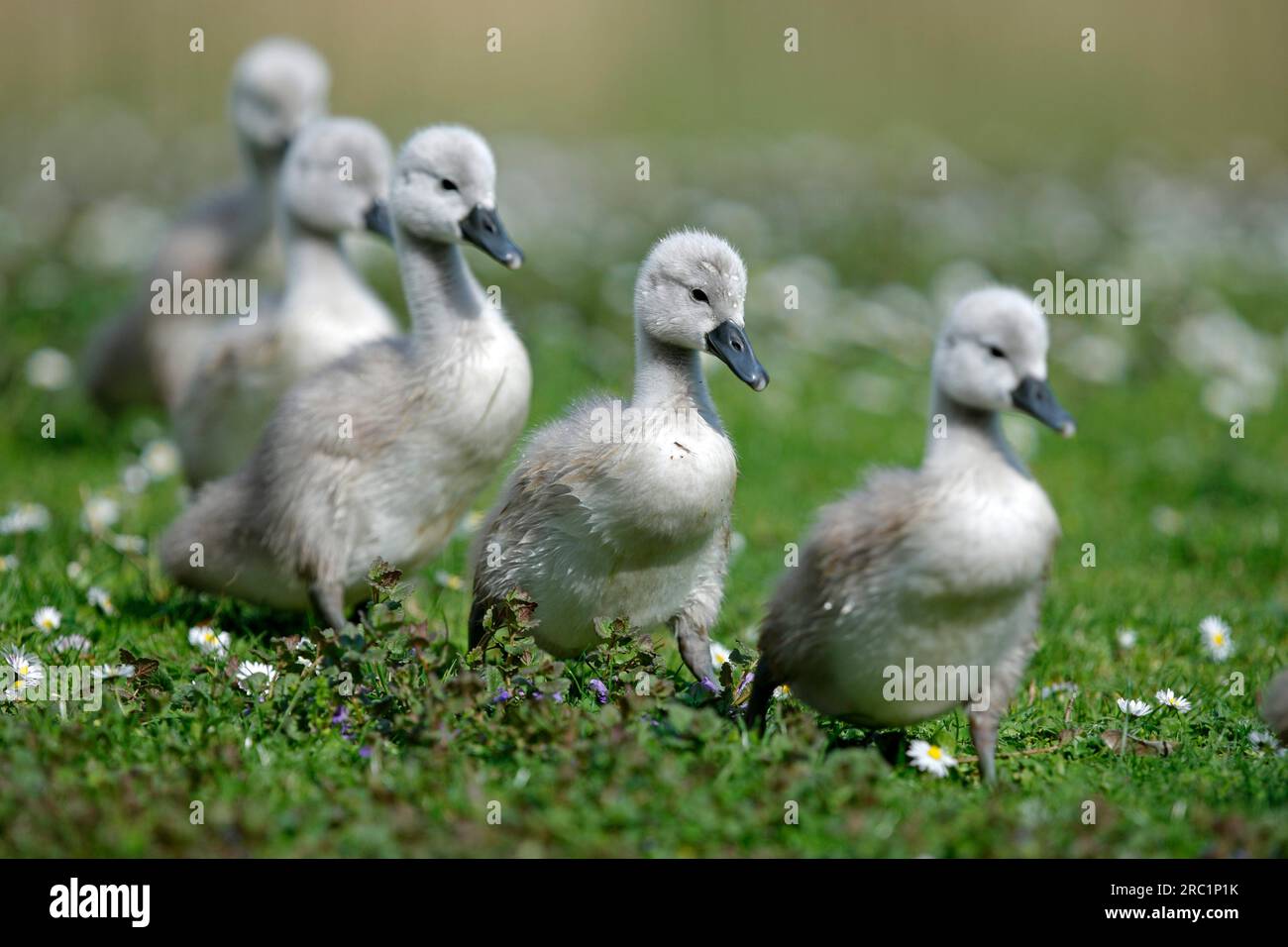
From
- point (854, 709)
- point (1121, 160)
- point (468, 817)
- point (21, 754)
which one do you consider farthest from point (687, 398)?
point (1121, 160)

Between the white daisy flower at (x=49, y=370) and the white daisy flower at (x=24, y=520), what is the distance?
10.0ft

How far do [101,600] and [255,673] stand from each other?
60.5 inches

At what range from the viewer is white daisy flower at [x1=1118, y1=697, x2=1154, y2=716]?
5.45 m

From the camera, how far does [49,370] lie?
10.7 meters

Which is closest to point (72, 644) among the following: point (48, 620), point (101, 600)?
point (48, 620)

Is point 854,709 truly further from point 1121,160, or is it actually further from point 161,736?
point 1121,160

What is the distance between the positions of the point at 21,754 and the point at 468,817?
52.9 inches

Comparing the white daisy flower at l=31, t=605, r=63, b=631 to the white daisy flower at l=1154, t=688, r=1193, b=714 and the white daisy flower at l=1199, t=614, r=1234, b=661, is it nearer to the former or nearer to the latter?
the white daisy flower at l=1154, t=688, r=1193, b=714

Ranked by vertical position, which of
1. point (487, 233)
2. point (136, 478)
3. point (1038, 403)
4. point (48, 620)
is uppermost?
point (487, 233)

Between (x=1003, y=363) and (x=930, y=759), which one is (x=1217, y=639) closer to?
(x=930, y=759)

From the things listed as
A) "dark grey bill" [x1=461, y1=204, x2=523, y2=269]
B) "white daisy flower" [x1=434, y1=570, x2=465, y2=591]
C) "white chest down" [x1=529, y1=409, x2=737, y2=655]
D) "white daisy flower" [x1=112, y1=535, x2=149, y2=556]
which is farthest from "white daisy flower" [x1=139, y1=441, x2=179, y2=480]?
"white chest down" [x1=529, y1=409, x2=737, y2=655]

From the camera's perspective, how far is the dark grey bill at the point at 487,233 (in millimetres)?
6086

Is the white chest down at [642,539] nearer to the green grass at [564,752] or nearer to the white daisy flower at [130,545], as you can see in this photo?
the green grass at [564,752]

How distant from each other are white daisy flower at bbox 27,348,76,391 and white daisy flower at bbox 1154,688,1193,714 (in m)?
7.87
